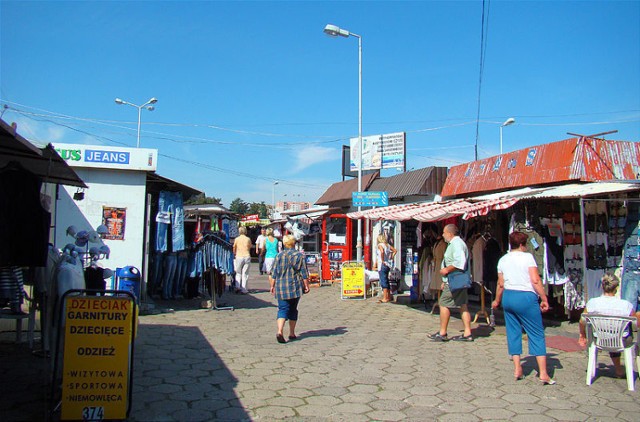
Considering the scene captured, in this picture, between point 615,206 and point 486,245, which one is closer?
point 615,206

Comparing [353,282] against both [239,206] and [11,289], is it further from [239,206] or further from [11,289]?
[239,206]

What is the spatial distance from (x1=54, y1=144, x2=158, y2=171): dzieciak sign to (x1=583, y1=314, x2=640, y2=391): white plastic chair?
8162 mm

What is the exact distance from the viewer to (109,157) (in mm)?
9891

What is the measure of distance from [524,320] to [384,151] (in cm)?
1565

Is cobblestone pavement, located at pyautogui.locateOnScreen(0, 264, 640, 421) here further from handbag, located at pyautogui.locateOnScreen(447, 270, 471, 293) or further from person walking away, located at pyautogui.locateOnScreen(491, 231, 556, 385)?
handbag, located at pyautogui.locateOnScreen(447, 270, 471, 293)

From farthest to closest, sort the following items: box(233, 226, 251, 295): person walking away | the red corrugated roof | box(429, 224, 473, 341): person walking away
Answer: box(233, 226, 251, 295): person walking away
the red corrugated roof
box(429, 224, 473, 341): person walking away

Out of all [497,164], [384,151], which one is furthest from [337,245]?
[497,164]

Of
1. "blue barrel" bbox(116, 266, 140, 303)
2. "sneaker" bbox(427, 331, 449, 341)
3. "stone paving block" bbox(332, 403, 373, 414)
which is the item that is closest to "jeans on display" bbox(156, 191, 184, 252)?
"blue barrel" bbox(116, 266, 140, 303)

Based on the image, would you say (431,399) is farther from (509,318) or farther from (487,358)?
(487,358)

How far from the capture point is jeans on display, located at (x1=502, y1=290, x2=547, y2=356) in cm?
557

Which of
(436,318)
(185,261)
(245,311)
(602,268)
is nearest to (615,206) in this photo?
(602,268)

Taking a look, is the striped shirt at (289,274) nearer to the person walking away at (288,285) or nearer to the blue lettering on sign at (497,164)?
the person walking away at (288,285)

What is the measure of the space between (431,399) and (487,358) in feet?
7.11

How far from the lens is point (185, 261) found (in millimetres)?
11242
